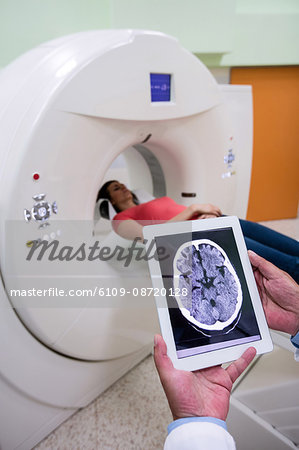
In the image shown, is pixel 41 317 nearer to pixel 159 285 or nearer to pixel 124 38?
pixel 159 285

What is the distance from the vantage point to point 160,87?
1.23 metres

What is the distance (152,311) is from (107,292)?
0.28m

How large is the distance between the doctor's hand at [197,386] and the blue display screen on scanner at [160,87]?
33.6 inches

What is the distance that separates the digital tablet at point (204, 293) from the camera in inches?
30.4

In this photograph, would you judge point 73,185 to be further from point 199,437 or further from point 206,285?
point 199,437

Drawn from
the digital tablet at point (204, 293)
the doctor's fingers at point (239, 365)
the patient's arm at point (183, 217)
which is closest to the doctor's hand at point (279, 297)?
the digital tablet at point (204, 293)

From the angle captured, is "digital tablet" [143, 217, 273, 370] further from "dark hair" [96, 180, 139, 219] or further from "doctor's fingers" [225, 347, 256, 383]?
"dark hair" [96, 180, 139, 219]

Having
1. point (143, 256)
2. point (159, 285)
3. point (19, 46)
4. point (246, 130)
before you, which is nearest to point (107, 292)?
point (143, 256)

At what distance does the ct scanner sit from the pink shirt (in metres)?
0.18

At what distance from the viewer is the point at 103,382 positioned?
55.3 inches

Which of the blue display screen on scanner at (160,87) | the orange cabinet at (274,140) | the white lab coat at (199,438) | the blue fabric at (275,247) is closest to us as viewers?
the white lab coat at (199,438)

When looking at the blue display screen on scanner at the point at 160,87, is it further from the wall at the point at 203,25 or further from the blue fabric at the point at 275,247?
the wall at the point at 203,25

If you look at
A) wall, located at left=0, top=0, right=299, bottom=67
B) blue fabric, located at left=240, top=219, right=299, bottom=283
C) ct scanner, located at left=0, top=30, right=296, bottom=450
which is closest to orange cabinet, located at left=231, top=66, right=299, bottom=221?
wall, located at left=0, top=0, right=299, bottom=67

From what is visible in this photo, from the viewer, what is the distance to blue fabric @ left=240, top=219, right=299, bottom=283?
107 cm
